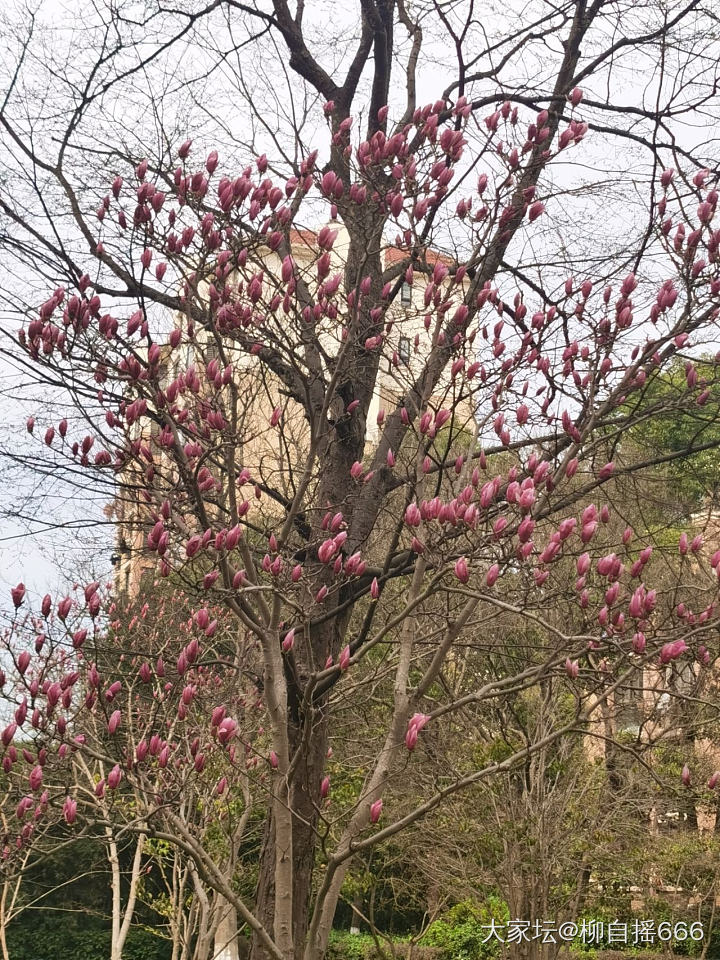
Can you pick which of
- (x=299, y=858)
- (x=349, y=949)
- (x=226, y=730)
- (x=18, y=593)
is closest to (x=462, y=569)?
(x=226, y=730)

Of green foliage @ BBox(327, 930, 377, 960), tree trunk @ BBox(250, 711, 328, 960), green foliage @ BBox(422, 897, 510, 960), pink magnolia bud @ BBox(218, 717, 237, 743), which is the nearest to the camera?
pink magnolia bud @ BBox(218, 717, 237, 743)

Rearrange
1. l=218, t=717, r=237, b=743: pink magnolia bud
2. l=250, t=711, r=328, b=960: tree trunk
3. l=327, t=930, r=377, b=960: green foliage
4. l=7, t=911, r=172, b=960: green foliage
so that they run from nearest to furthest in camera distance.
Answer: l=218, t=717, r=237, b=743: pink magnolia bud < l=250, t=711, r=328, b=960: tree trunk < l=7, t=911, r=172, b=960: green foliage < l=327, t=930, r=377, b=960: green foliage

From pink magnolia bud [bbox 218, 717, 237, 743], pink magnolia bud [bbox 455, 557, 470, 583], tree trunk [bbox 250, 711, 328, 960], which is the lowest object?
tree trunk [bbox 250, 711, 328, 960]

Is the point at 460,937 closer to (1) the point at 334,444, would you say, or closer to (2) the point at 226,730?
(1) the point at 334,444

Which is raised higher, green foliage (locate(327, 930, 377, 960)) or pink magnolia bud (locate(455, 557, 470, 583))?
pink magnolia bud (locate(455, 557, 470, 583))

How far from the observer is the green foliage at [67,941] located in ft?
43.3

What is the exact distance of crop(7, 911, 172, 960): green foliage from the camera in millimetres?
13203

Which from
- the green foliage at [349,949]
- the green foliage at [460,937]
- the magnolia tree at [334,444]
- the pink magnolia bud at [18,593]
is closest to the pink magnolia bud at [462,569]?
the magnolia tree at [334,444]

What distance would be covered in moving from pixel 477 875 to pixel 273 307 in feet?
25.4

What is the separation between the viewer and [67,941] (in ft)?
44.2

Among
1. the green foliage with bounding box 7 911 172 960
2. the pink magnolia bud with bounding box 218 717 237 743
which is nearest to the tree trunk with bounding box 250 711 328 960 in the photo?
the pink magnolia bud with bounding box 218 717 237 743

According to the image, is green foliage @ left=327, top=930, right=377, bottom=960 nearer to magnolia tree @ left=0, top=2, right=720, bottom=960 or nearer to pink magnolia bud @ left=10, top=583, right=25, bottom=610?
magnolia tree @ left=0, top=2, right=720, bottom=960

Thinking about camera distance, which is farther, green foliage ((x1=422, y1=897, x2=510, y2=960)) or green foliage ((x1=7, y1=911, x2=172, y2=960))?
green foliage ((x1=7, y1=911, x2=172, y2=960))

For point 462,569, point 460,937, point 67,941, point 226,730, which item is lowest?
point 460,937
